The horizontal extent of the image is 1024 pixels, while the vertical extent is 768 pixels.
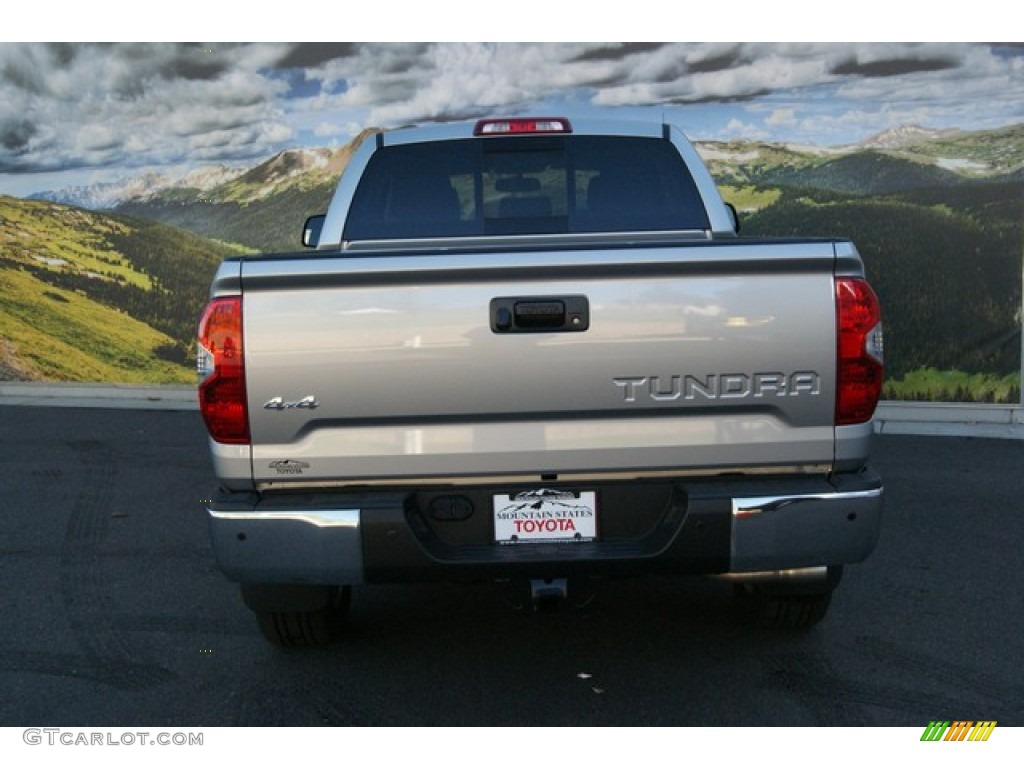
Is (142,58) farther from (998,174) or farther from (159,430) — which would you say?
(998,174)

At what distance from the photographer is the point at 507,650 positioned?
4.32 metres

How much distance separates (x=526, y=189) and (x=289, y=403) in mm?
1921

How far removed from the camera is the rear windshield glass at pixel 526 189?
486 cm

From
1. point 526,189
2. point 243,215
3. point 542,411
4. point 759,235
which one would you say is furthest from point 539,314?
point 243,215

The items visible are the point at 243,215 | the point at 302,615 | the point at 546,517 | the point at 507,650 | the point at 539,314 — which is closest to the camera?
the point at 539,314

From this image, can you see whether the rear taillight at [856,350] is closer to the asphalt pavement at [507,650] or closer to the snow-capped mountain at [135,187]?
the asphalt pavement at [507,650]

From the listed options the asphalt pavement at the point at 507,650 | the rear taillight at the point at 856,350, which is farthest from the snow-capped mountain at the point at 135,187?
the rear taillight at the point at 856,350

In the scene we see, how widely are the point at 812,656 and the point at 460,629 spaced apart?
1.36 meters

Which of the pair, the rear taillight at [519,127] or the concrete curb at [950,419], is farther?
the concrete curb at [950,419]

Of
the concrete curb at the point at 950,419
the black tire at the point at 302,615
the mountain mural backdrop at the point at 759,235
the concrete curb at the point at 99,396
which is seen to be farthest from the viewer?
the concrete curb at the point at 99,396

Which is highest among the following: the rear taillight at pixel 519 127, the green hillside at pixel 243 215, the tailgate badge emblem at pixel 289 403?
the rear taillight at pixel 519 127

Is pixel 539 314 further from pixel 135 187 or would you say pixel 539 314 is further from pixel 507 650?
pixel 135 187

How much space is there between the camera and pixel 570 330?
11.3 feet

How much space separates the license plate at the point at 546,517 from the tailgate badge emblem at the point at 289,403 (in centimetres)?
64
